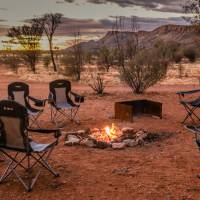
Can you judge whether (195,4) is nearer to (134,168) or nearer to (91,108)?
(91,108)

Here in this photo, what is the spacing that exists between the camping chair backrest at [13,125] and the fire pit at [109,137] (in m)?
2.13

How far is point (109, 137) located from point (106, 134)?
220 mm

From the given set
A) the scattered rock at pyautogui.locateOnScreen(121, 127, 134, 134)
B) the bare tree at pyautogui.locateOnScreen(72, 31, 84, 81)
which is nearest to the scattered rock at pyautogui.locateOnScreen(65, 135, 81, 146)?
the scattered rock at pyautogui.locateOnScreen(121, 127, 134, 134)

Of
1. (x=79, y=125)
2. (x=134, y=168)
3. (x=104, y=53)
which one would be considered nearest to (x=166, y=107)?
(x=79, y=125)

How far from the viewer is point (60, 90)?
34.4 ft

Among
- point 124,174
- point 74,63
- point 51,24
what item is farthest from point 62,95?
point 51,24

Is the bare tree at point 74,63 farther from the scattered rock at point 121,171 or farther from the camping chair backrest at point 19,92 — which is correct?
the scattered rock at point 121,171

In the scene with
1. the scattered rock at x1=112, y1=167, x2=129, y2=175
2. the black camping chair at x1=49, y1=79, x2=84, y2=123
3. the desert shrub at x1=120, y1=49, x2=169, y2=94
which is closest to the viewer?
the scattered rock at x1=112, y1=167, x2=129, y2=175

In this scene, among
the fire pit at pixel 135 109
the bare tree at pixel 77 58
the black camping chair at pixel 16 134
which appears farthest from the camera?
the bare tree at pixel 77 58

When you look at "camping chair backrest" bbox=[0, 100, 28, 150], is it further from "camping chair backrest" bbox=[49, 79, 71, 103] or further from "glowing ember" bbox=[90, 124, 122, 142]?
"camping chair backrest" bbox=[49, 79, 71, 103]

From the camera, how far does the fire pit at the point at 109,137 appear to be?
8078 millimetres

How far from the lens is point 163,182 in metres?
6.21

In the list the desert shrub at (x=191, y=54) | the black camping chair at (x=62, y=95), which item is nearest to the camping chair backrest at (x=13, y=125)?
the black camping chair at (x=62, y=95)

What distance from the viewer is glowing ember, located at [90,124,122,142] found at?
8.44m
